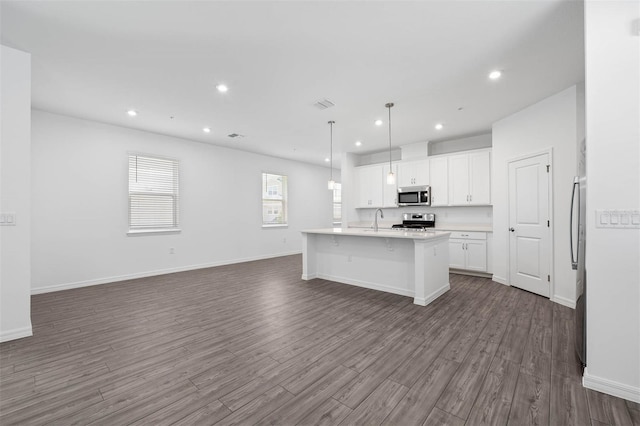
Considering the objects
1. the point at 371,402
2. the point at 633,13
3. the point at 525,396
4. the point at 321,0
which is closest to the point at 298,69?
the point at 321,0

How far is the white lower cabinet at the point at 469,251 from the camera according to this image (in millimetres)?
5176

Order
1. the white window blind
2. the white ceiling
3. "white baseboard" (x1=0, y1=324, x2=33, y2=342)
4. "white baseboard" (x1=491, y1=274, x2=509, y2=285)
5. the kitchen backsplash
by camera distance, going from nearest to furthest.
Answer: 1. the white ceiling
2. "white baseboard" (x1=0, y1=324, x2=33, y2=342)
3. "white baseboard" (x1=491, y1=274, x2=509, y2=285)
4. the kitchen backsplash
5. the white window blind

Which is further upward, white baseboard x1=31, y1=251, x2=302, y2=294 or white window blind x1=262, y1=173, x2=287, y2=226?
white window blind x1=262, y1=173, x2=287, y2=226

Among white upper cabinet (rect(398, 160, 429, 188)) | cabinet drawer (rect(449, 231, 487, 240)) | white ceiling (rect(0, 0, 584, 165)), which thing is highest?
white ceiling (rect(0, 0, 584, 165))

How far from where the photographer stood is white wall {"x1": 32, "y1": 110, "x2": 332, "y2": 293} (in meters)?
4.41

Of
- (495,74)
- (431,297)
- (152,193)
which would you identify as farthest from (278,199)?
(495,74)

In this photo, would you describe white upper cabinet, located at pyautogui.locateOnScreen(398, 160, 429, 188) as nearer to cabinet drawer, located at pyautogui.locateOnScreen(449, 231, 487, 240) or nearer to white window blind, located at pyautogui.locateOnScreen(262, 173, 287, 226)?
cabinet drawer, located at pyautogui.locateOnScreen(449, 231, 487, 240)

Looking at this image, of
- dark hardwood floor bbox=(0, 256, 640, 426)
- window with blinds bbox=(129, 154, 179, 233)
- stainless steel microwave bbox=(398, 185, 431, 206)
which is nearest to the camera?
dark hardwood floor bbox=(0, 256, 640, 426)

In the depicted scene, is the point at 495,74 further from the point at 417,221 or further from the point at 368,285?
the point at 417,221

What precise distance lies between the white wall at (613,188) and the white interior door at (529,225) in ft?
7.74

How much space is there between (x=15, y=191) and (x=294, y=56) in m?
3.15

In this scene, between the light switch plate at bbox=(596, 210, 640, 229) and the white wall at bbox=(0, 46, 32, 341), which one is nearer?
the light switch plate at bbox=(596, 210, 640, 229)

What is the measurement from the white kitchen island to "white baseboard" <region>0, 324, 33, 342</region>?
3515mm

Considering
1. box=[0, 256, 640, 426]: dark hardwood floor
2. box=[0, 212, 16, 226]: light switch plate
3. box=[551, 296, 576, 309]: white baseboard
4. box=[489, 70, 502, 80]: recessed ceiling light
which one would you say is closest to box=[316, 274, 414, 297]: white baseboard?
box=[0, 256, 640, 426]: dark hardwood floor
